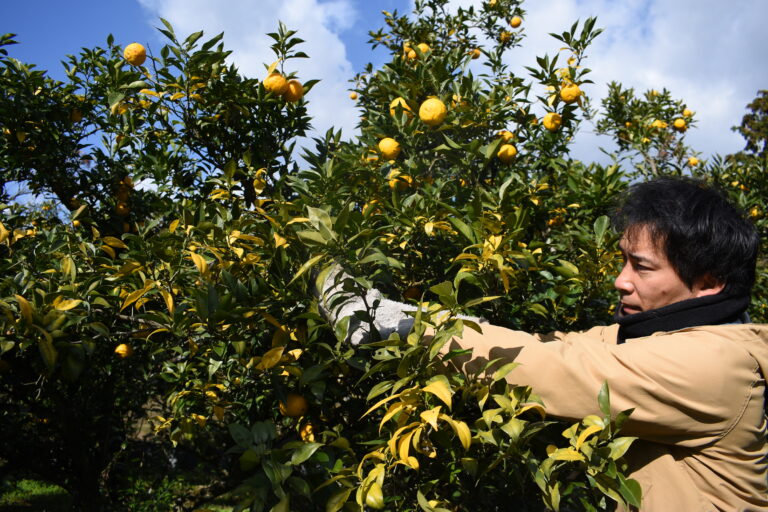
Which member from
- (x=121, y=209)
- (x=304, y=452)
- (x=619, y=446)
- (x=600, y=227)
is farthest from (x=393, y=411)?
(x=121, y=209)

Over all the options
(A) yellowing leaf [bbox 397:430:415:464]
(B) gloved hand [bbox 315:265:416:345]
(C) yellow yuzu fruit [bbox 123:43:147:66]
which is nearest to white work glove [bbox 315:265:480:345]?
(B) gloved hand [bbox 315:265:416:345]

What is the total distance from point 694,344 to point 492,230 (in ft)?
1.64

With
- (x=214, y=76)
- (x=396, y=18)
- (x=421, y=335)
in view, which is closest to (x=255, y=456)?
(x=421, y=335)

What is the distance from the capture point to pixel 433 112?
166 cm

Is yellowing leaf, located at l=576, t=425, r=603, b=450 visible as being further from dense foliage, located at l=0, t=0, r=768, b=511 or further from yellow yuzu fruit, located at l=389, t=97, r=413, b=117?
yellow yuzu fruit, located at l=389, t=97, r=413, b=117

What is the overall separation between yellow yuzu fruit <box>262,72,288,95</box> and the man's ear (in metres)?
1.41

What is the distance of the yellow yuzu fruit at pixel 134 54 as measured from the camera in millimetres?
2035

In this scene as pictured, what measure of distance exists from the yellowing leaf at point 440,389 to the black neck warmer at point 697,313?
0.56m

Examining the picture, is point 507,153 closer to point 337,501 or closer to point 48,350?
point 337,501

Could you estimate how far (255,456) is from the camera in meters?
0.86

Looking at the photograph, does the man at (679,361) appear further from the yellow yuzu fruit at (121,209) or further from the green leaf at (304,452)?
the yellow yuzu fruit at (121,209)

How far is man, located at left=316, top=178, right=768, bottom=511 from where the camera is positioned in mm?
940

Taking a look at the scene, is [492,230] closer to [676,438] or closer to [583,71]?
[676,438]

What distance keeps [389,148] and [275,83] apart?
46cm
